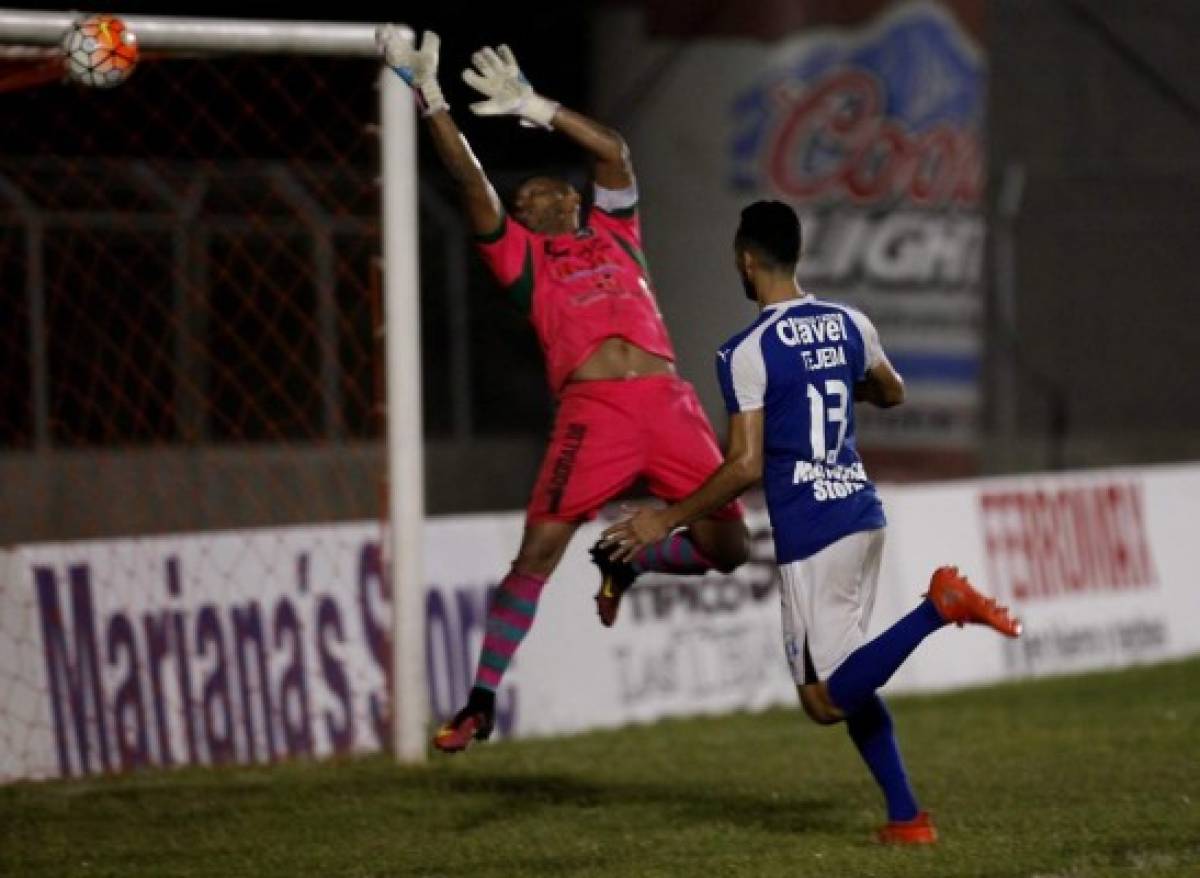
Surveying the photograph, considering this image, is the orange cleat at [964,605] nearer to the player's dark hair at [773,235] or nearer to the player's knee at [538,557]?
the player's dark hair at [773,235]

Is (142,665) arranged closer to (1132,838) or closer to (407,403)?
(407,403)

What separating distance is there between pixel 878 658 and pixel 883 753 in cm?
47

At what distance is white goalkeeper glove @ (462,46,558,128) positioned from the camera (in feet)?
28.8

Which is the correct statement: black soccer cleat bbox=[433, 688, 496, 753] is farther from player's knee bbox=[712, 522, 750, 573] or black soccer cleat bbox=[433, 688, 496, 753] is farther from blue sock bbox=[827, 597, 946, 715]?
blue sock bbox=[827, 597, 946, 715]

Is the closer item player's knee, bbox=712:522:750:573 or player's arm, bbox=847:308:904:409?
player's arm, bbox=847:308:904:409

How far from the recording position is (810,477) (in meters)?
7.89

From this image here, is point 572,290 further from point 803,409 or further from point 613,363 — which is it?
point 803,409

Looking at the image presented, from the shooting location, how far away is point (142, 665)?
1075 cm

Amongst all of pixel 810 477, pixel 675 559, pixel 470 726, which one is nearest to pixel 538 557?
pixel 675 559

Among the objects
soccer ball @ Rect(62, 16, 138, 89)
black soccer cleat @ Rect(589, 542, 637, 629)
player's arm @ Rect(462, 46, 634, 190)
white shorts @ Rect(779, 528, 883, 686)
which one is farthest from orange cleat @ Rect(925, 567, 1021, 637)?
soccer ball @ Rect(62, 16, 138, 89)

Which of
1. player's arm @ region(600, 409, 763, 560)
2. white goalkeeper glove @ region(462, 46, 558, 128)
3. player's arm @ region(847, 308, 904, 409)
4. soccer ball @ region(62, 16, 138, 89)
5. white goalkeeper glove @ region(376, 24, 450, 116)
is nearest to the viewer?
player's arm @ region(600, 409, 763, 560)

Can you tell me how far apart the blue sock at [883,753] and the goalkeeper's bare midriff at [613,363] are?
1.88 metres

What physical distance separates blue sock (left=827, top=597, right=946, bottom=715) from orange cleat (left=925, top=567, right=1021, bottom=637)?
0.07 metres

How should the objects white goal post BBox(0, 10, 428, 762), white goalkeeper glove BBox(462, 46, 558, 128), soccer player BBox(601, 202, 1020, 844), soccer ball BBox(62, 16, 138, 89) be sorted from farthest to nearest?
white goal post BBox(0, 10, 428, 762) < soccer ball BBox(62, 16, 138, 89) < white goalkeeper glove BBox(462, 46, 558, 128) < soccer player BBox(601, 202, 1020, 844)
